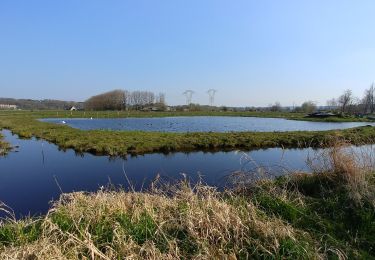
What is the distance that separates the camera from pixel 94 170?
1664 cm

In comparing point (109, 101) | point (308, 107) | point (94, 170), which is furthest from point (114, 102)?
point (94, 170)

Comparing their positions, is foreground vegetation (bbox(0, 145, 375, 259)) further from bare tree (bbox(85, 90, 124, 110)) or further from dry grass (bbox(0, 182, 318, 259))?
bare tree (bbox(85, 90, 124, 110))

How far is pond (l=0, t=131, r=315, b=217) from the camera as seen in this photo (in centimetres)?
1202

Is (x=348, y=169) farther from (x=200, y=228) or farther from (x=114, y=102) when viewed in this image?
(x=114, y=102)

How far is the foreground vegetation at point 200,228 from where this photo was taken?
14.8ft

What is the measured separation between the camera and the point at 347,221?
6.12m

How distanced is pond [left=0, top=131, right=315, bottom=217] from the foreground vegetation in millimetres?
3209

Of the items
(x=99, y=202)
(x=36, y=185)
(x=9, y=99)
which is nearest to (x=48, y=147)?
(x=36, y=185)

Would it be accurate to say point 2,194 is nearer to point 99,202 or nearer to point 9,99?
point 99,202

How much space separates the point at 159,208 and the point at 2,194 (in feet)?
29.5

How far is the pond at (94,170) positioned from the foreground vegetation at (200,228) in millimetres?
3209

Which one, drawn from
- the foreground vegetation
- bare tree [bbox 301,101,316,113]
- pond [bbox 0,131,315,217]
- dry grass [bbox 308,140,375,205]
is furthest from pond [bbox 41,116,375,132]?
bare tree [bbox 301,101,316,113]

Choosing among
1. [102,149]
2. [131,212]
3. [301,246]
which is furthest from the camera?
[102,149]

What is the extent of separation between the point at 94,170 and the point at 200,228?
12603 millimetres
